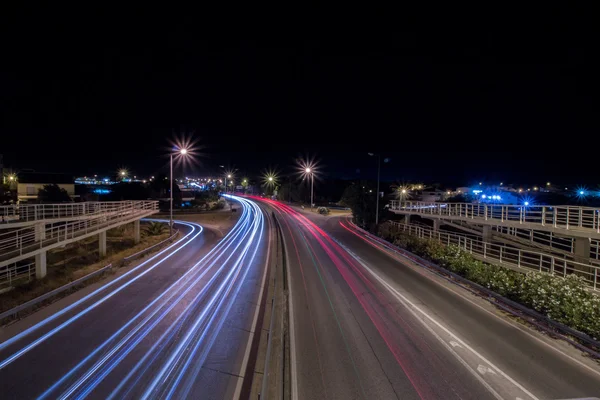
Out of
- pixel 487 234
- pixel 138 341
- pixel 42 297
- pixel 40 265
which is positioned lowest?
pixel 138 341

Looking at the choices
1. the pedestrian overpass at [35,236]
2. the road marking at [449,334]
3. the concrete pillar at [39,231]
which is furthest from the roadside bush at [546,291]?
the concrete pillar at [39,231]

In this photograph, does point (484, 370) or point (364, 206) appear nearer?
point (484, 370)

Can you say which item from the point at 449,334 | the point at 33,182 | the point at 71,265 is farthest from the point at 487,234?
the point at 33,182

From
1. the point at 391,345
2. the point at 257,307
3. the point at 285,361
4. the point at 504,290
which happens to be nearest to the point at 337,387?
the point at 285,361

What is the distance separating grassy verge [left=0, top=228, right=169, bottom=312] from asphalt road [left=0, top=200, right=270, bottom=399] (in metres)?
1.58

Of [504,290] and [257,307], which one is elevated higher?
[504,290]

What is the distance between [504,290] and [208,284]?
494 inches

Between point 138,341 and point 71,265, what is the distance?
1400cm

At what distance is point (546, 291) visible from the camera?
10.3 meters

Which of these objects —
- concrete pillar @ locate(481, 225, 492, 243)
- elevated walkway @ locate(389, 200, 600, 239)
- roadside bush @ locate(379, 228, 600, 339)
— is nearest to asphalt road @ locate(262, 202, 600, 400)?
roadside bush @ locate(379, 228, 600, 339)

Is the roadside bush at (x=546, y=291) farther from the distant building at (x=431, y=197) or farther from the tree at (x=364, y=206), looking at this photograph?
the distant building at (x=431, y=197)

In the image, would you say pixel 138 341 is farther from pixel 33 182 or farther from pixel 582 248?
pixel 33 182

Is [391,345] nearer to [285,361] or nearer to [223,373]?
[285,361]

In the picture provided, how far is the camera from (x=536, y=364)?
7.63 metres
